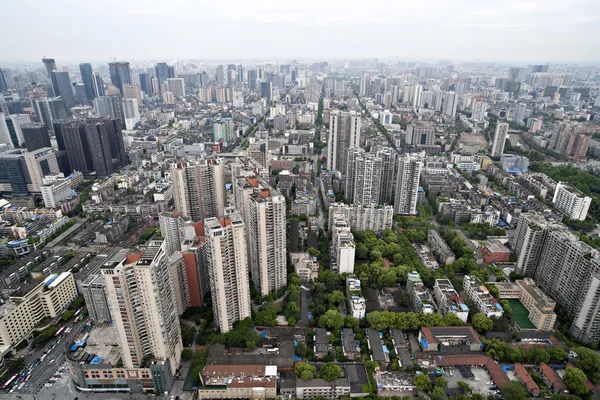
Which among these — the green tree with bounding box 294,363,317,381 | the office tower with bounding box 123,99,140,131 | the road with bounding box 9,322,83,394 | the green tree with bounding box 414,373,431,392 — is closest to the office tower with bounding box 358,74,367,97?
the office tower with bounding box 123,99,140,131

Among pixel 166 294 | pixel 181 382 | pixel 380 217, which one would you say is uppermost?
pixel 166 294

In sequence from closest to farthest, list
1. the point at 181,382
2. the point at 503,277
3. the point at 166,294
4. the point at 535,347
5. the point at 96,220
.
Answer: the point at 166,294 → the point at 181,382 → the point at 535,347 → the point at 503,277 → the point at 96,220

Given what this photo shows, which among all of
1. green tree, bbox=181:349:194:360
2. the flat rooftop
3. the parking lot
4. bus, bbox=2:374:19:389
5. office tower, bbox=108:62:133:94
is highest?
office tower, bbox=108:62:133:94

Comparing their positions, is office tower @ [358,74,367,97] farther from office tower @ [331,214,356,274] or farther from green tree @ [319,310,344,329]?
green tree @ [319,310,344,329]

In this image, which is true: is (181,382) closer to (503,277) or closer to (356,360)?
(356,360)

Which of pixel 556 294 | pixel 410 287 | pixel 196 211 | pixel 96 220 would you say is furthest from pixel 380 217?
pixel 96 220

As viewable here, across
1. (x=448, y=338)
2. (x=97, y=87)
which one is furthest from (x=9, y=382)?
(x=97, y=87)
